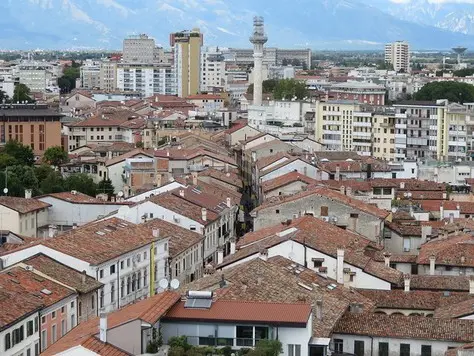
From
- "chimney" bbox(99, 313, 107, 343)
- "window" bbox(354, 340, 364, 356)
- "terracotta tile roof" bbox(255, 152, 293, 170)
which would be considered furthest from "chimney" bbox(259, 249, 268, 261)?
"terracotta tile roof" bbox(255, 152, 293, 170)

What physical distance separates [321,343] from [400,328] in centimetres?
374

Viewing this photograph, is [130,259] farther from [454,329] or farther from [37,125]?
[37,125]

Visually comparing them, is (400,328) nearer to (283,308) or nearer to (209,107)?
(283,308)

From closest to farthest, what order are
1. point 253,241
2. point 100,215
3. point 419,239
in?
1. point 253,241
2. point 419,239
3. point 100,215

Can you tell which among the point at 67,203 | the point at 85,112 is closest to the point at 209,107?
the point at 85,112

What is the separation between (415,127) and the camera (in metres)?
86.6

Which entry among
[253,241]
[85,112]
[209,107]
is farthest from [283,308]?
[209,107]

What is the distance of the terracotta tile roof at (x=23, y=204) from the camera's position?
4343cm

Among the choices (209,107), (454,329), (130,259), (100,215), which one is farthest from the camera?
(209,107)

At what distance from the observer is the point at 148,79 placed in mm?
172250

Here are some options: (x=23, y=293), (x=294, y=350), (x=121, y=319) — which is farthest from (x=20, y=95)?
(x=121, y=319)

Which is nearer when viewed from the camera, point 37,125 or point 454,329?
point 454,329

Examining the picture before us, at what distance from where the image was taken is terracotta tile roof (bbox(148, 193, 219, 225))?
1651 inches

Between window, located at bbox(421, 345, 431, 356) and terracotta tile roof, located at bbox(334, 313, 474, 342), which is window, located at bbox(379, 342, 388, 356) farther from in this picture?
window, located at bbox(421, 345, 431, 356)
